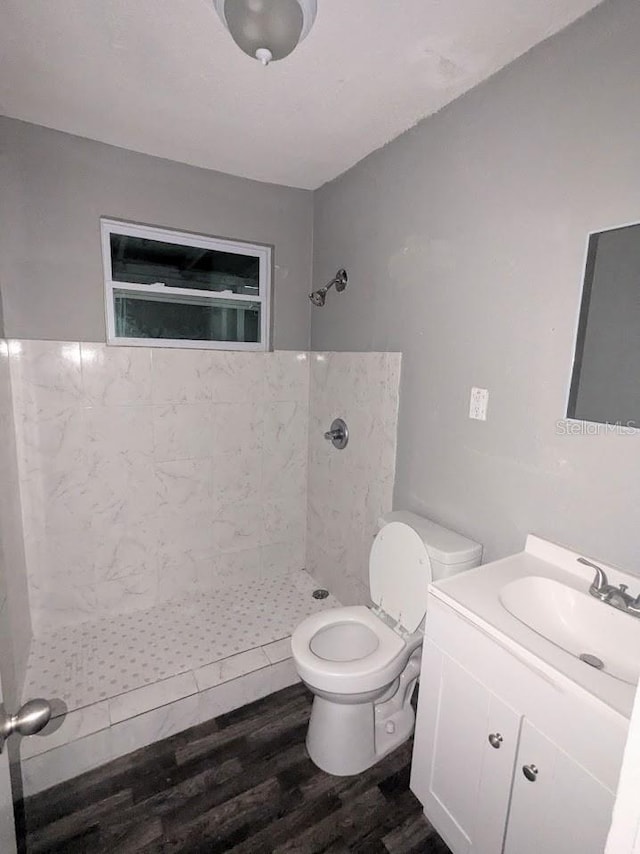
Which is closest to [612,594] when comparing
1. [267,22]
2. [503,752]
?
[503,752]

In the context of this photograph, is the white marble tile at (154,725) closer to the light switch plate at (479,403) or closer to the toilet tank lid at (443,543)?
the toilet tank lid at (443,543)

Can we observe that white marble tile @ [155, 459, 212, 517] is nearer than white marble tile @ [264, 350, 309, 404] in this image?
Yes

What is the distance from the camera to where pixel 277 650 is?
1982 mm

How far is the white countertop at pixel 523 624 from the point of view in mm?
832

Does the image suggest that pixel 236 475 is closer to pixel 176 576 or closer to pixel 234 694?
pixel 176 576

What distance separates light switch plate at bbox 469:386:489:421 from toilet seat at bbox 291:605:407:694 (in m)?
0.88

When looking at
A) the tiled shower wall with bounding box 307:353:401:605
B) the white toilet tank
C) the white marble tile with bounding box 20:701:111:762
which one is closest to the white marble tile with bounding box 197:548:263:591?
the tiled shower wall with bounding box 307:353:401:605

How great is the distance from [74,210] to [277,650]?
226 cm

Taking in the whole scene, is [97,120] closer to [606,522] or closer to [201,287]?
[201,287]

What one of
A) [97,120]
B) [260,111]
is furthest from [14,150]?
[260,111]

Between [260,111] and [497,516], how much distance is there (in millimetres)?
1775

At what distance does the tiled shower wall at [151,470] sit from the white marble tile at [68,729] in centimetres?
64

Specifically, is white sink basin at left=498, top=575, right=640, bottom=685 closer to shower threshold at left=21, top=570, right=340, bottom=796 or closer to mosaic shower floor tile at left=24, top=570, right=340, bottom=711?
shower threshold at left=21, top=570, right=340, bottom=796

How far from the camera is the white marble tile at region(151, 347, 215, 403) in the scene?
A: 216cm
